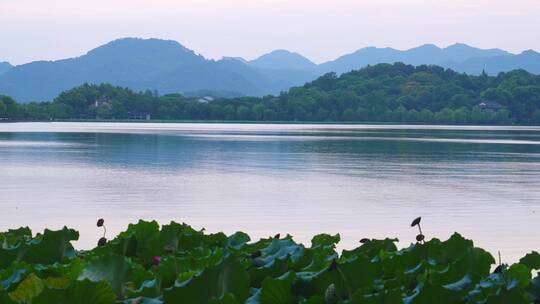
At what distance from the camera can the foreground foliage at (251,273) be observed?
4.42 meters

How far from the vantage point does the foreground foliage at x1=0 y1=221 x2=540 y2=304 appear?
174 inches

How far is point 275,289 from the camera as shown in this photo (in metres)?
4.66

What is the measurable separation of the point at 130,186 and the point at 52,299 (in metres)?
26.6

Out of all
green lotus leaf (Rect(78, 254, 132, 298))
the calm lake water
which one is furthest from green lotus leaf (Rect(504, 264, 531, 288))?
the calm lake water

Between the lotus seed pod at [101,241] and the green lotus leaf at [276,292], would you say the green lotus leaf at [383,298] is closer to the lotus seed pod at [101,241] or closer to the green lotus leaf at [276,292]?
the green lotus leaf at [276,292]

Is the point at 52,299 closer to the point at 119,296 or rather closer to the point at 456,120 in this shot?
the point at 119,296

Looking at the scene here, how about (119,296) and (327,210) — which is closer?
(119,296)

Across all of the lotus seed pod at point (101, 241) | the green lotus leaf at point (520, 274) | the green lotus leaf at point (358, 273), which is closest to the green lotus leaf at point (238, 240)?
the lotus seed pod at point (101, 241)

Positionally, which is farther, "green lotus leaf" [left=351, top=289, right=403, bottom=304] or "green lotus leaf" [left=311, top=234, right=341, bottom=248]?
"green lotus leaf" [left=311, top=234, right=341, bottom=248]

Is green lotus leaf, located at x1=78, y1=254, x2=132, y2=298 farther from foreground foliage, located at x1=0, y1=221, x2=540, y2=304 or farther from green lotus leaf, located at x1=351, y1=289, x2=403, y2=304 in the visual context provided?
green lotus leaf, located at x1=351, y1=289, x2=403, y2=304

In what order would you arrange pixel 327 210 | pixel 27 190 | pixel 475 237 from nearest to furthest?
pixel 475 237, pixel 327 210, pixel 27 190

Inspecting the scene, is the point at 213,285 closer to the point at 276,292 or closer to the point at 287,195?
the point at 276,292

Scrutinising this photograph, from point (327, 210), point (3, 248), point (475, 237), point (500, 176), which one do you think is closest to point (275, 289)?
point (3, 248)

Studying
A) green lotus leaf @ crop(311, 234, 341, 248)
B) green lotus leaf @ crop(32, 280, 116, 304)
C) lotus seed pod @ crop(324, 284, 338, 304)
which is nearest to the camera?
green lotus leaf @ crop(32, 280, 116, 304)
